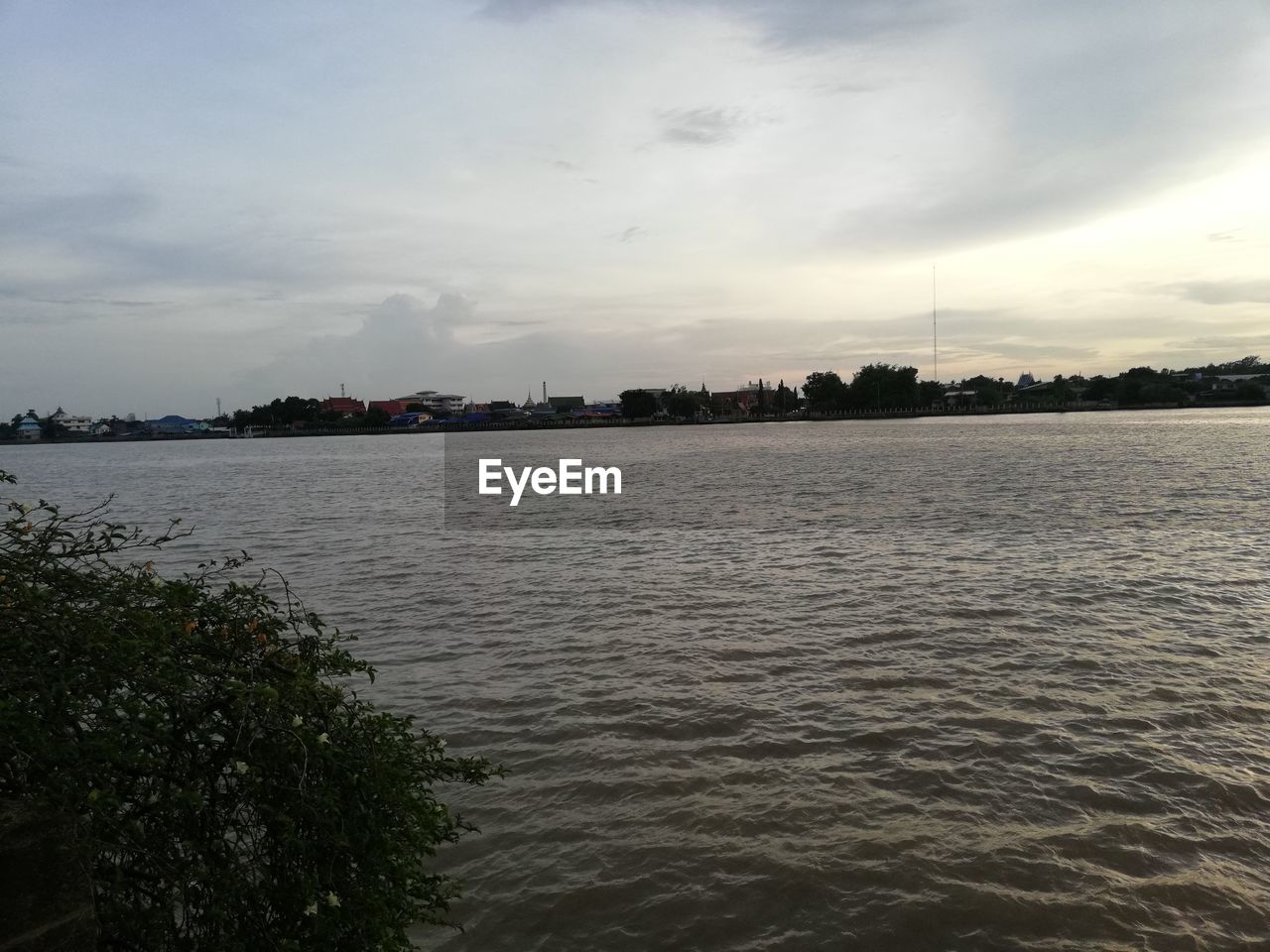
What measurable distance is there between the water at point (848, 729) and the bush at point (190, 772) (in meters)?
2.88

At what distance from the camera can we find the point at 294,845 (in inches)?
131

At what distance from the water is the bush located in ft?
9.45

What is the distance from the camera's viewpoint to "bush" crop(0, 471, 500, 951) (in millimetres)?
2945

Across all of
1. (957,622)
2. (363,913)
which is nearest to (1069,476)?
(957,622)

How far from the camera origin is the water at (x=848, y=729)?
6.13 meters

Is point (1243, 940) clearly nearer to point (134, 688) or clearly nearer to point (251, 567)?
point (134, 688)

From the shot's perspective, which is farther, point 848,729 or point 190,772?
point 848,729

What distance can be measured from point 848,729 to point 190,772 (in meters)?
7.71

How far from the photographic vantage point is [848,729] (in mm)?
9320

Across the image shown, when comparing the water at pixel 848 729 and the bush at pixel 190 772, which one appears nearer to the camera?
the bush at pixel 190 772

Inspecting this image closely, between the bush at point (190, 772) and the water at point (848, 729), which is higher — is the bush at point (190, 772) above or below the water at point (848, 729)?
above

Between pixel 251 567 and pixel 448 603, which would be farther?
pixel 251 567

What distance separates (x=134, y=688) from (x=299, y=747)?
722 mm

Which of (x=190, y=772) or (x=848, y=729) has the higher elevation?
(x=190, y=772)
